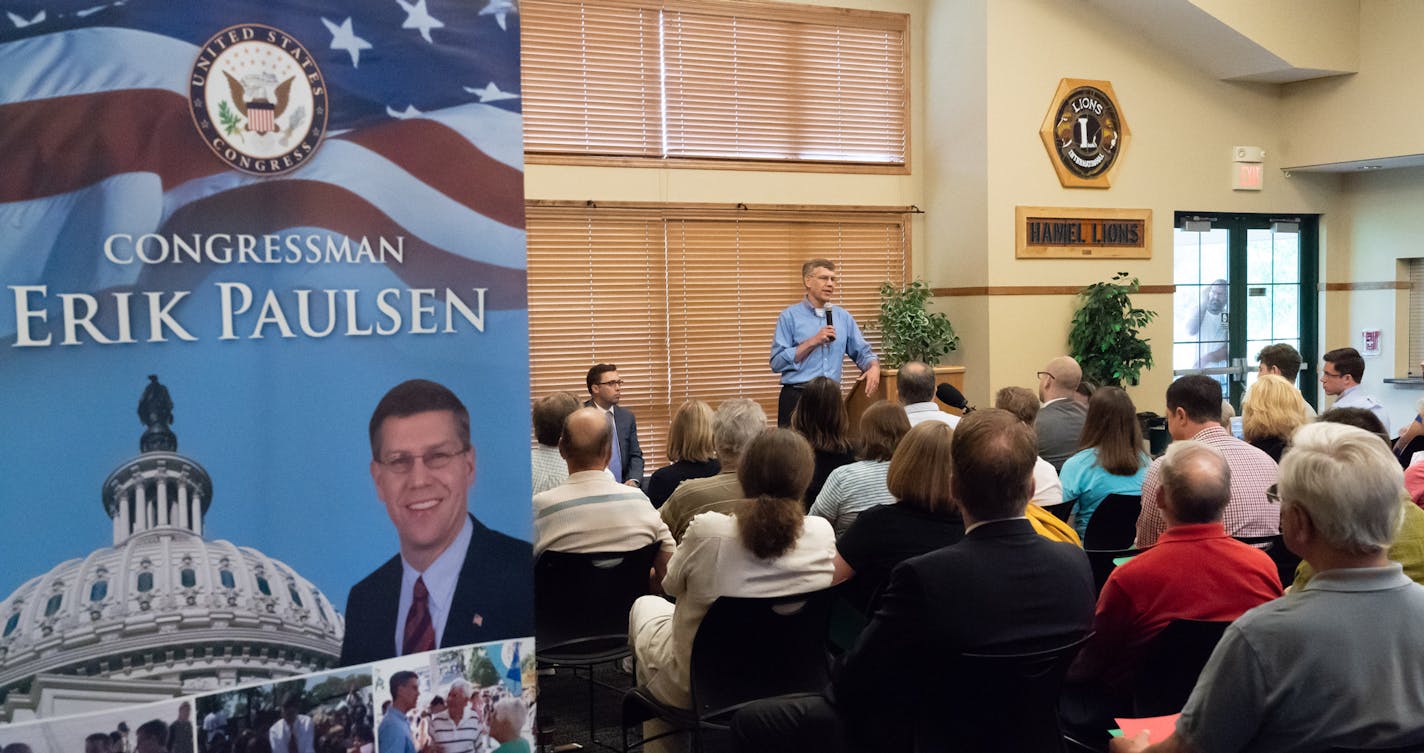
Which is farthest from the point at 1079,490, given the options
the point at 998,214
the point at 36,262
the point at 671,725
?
the point at 998,214

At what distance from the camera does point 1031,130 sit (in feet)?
27.7

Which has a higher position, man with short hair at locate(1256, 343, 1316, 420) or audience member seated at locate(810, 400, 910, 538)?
man with short hair at locate(1256, 343, 1316, 420)

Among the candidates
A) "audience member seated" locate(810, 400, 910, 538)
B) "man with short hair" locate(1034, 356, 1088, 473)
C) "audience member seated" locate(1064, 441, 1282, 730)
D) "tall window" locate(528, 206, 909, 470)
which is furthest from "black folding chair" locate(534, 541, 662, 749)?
"tall window" locate(528, 206, 909, 470)

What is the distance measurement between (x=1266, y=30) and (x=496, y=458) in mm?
8310

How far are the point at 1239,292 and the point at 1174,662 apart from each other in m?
8.08

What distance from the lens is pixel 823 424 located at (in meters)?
4.46

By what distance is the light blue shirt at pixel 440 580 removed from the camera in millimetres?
2066

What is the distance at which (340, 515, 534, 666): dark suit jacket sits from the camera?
6.64ft

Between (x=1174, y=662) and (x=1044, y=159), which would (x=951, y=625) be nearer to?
(x=1174, y=662)

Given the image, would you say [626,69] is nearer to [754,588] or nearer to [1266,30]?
[1266,30]

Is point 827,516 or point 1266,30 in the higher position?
point 1266,30

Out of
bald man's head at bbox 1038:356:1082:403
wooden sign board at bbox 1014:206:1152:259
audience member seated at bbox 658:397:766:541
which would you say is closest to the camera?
audience member seated at bbox 658:397:766:541

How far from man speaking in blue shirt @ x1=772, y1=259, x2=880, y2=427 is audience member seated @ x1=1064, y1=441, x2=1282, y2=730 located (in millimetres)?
4282

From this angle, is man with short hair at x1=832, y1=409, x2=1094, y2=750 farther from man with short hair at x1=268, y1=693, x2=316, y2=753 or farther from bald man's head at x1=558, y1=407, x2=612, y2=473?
bald man's head at x1=558, y1=407, x2=612, y2=473
